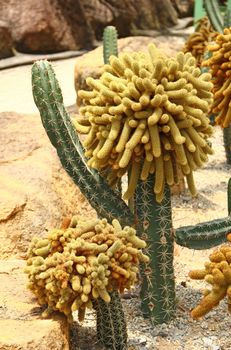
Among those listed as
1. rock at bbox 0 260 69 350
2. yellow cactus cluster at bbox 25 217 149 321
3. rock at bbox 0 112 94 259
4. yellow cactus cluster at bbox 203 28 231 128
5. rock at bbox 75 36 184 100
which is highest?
yellow cactus cluster at bbox 203 28 231 128

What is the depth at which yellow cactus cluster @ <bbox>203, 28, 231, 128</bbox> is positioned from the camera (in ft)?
13.8

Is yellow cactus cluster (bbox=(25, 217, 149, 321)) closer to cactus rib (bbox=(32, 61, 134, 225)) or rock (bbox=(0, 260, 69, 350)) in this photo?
rock (bbox=(0, 260, 69, 350))

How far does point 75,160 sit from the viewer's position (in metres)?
3.77

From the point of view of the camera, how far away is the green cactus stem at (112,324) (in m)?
3.41

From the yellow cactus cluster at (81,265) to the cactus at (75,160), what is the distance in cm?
37

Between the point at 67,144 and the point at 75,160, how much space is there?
92mm

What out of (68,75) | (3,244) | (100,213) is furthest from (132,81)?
(68,75)

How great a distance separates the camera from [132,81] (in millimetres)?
3527

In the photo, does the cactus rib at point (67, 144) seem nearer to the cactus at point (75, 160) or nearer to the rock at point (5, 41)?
the cactus at point (75, 160)

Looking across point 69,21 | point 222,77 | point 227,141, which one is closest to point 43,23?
point 69,21

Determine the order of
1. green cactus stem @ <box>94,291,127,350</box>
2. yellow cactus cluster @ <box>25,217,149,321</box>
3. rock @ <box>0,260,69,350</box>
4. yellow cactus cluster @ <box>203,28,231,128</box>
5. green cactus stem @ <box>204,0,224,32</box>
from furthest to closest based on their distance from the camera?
green cactus stem @ <box>204,0,224,32</box>
yellow cactus cluster @ <box>203,28,231,128</box>
green cactus stem @ <box>94,291,127,350</box>
yellow cactus cluster @ <box>25,217,149,321</box>
rock @ <box>0,260,69,350</box>

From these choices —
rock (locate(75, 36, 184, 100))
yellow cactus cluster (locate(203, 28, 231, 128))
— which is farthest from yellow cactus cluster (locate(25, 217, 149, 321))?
rock (locate(75, 36, 184, 100))

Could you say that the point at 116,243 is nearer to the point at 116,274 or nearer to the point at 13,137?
the point at 116,274

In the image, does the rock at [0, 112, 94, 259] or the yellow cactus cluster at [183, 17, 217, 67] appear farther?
the yellow cactus cluster at [183, 17, 217, 67]
